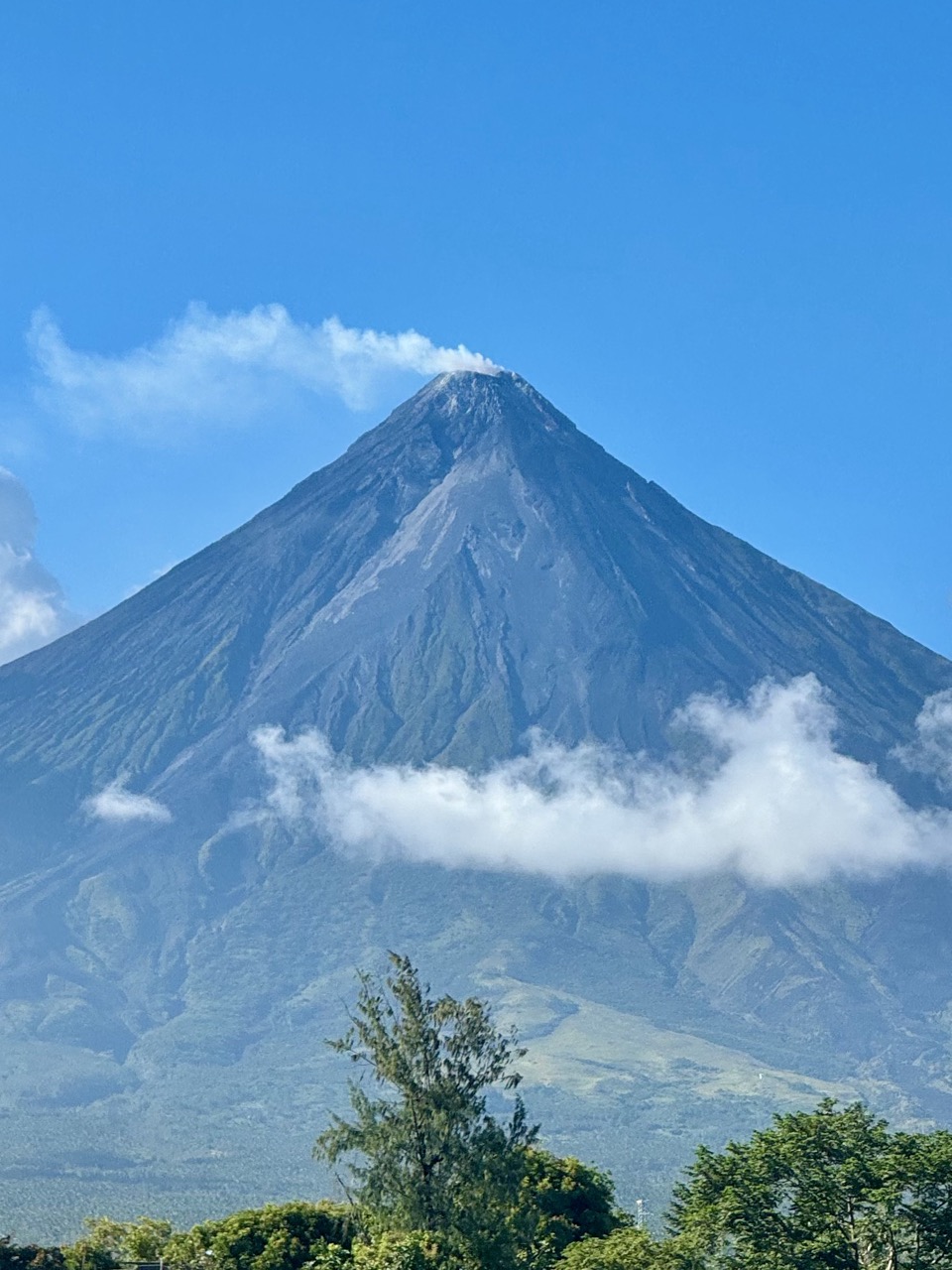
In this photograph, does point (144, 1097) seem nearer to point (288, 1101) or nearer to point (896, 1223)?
point (288, 1101)

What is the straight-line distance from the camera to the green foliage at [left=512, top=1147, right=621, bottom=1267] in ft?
157

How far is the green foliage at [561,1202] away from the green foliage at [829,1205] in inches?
→ 200

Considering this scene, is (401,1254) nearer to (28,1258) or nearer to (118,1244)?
(28,1258)

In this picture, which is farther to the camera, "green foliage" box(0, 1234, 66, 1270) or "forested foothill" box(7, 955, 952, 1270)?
"forested foothill" box(7, 955, 952, 1270)

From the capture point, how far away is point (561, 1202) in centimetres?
5053

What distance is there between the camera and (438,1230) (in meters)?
42.3

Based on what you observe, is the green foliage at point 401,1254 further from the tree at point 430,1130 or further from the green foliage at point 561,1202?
the green foliage at point 561,1202

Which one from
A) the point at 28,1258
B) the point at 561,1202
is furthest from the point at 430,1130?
the point at 28,1258

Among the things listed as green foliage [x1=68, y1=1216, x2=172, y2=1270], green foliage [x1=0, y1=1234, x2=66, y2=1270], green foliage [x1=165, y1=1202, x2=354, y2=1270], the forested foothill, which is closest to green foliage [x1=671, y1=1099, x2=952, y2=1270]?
the forested foothill

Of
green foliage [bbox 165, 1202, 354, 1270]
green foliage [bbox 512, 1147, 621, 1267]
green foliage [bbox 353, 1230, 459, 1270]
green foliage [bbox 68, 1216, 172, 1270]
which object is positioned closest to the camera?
green foliage [bbox 353, 1230, 459, 1270]

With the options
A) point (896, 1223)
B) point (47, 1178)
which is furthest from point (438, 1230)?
point (47, 1178)

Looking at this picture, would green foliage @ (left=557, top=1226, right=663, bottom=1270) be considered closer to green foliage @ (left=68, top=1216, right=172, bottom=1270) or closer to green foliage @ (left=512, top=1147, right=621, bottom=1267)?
green foliage @ (left=512, top=1147, right=621, bottom=1267)

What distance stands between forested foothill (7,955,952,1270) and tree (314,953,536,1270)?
0.04 m

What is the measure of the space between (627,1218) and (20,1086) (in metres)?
155
